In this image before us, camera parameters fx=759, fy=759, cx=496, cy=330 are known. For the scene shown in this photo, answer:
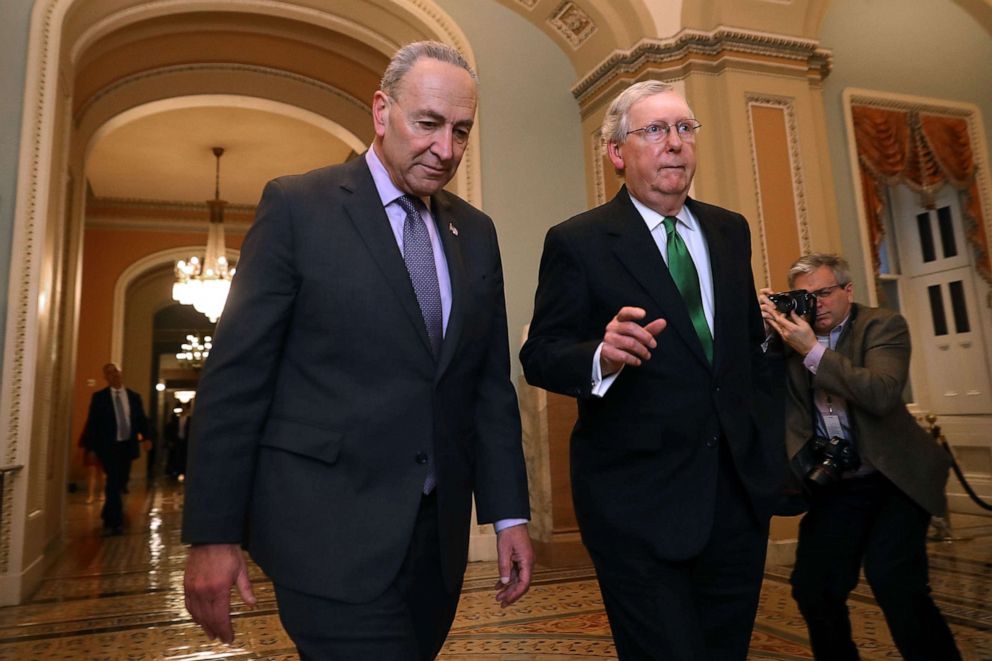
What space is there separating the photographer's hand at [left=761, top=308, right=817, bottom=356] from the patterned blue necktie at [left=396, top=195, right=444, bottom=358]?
52.5 inches

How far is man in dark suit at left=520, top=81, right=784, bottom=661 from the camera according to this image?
1.53 meters

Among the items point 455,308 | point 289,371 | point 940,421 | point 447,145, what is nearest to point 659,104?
point 447,145

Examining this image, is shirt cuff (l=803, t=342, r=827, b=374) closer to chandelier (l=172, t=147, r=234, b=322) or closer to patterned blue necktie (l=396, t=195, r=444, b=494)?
patterned blue necktie (l=396, t=195, r=444, b=494)

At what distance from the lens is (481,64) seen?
601cm

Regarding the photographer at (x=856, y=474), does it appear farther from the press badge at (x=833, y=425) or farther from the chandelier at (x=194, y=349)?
the chandelier at (x=194, y=349)

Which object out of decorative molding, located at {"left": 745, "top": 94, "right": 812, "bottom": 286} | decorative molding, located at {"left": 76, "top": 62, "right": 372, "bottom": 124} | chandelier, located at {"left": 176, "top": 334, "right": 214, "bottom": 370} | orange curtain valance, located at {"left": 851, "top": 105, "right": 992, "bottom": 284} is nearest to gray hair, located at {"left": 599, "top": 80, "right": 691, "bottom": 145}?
decorative molding, located at {"left": 745, "top": 94, "right": 812, "bottom": 286}

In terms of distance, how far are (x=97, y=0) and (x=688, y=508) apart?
581 centimetres

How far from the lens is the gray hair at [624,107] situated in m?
1.73

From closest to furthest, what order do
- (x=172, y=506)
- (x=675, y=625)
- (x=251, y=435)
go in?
(x=251, y=435) → (x=675, y=625) → (x=172, y=506)

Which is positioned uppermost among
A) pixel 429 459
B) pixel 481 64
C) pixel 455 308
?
pixel 481 64

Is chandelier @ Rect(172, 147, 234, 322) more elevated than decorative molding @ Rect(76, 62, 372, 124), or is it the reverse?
decorative molding @ Rect(76, 62, 372, 124)

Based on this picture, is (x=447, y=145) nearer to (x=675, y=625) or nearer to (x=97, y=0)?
(x=675, y=625)

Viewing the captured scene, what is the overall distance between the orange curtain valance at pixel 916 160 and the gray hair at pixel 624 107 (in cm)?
515

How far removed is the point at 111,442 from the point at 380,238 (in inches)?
273
